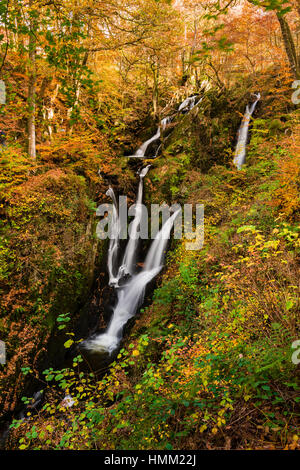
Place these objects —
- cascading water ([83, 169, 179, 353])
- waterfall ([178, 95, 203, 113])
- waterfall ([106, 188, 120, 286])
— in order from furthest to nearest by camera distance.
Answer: waterfall ([178, 95, 203, 113]), waterfall ([106, 188, 120, 286]), cascading water ([83, 169, 179, 353])

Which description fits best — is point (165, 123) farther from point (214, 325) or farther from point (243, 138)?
point (214, 325)

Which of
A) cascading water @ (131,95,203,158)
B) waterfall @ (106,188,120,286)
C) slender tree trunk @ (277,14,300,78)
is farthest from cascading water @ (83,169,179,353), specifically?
slender tree trunk @ (277,14,300,78)

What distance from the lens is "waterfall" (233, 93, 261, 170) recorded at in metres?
9.37

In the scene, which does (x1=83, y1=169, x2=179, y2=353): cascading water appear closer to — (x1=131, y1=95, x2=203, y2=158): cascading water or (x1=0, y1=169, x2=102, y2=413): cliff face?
(x1=0, y1=169, x2=102, y2=413): cliff face

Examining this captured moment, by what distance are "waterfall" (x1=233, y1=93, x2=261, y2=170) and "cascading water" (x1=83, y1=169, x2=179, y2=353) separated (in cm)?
349

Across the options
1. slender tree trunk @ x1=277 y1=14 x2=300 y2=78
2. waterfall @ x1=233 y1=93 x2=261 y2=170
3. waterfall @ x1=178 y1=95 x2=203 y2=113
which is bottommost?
waterfall @ x1=233 y1=93 x2=261 y2=170

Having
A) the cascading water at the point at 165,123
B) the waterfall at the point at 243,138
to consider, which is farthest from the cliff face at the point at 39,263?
the waterfall at the point at 243,138

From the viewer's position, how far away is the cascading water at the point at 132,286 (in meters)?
6.87

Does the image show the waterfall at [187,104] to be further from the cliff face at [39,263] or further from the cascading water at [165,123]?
the cliff face at [39,263]

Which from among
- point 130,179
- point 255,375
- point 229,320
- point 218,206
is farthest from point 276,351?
point 130,179

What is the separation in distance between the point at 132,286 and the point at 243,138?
7967 millimetres

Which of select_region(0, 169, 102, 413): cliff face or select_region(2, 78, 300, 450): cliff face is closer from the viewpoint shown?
select_region(2, 78, 300, 450): cliff face

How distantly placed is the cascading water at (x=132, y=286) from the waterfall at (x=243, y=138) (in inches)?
137

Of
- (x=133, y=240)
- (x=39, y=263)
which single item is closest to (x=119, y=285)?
(x=133, y=240)
